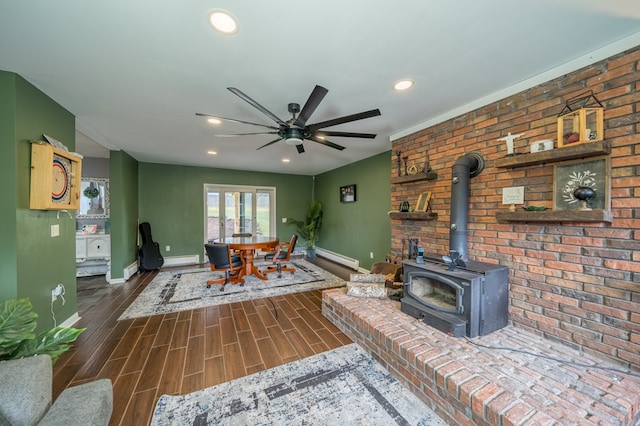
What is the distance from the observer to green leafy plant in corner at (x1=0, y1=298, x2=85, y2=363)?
1.25 metres

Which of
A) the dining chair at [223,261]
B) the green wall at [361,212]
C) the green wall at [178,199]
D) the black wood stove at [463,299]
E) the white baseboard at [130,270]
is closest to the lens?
the black wood stove at [463,299]

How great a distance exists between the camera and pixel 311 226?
6.28 m

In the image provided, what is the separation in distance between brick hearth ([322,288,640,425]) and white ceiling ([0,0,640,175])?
217 centimetres

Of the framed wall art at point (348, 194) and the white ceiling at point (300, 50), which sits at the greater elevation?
the white ceiling at point (300, 50)

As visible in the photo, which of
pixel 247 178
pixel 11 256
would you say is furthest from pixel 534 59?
pixel 247 178

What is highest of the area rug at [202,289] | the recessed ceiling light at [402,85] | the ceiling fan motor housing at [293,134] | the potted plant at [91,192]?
the recessed ceiling light at [402,85]

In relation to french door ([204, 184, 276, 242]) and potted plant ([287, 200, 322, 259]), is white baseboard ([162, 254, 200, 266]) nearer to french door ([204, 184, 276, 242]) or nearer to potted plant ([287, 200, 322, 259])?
french door ([204, 184, 276, 242])

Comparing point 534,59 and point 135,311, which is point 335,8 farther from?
point 135,311

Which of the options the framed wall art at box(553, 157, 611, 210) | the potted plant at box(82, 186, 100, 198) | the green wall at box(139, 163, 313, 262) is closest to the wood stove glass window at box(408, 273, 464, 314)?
the framed wall art at box(553, 157, 611, 210)

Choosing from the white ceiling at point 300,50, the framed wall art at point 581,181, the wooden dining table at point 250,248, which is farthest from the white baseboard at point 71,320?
the framed wall art at point 581,181

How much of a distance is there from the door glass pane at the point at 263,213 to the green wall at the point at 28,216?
412 cm

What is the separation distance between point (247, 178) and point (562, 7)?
5.96 meters

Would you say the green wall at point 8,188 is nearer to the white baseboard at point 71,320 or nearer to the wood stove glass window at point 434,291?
the white baseboard at point 71,320

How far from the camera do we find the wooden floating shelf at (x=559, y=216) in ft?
5.21
